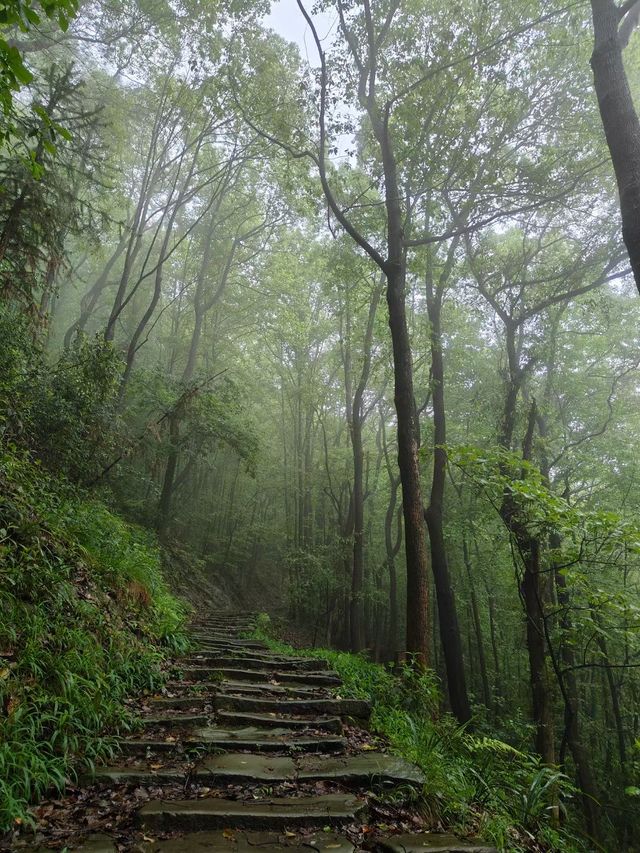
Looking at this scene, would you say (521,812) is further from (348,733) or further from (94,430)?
(94,430)

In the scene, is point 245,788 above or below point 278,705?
below

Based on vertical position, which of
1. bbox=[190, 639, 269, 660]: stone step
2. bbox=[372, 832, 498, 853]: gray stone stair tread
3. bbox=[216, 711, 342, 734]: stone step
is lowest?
bbox=[372, 832, 498, 853]: gray stone stair tread

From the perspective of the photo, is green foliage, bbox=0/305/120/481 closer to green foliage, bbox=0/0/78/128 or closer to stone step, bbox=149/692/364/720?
stone step, bbox=149/692/364/720

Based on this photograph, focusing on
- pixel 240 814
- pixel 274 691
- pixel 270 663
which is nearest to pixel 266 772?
pixel 240 814

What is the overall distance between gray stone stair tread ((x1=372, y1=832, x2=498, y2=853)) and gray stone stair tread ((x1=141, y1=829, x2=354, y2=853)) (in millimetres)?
193

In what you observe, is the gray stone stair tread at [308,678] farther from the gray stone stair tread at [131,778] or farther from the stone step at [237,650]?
the gray stone stair tread at [131,778]

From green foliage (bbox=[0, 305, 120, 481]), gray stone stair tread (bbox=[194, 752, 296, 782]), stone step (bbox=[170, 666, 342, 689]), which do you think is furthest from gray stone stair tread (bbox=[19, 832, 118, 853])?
green foliage (bbox=[0, 305, 120, 481])

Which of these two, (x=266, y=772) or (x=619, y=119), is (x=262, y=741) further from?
(x=619, y=119)

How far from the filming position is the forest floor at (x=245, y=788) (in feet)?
7.91

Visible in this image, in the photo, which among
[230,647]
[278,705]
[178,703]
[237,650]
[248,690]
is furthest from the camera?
[230,647]

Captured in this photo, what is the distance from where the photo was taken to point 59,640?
3.73 metres

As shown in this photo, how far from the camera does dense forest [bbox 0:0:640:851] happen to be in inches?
153

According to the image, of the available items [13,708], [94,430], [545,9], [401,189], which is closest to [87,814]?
[13,708]

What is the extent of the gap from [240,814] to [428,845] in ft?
3.32
